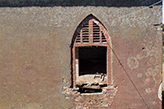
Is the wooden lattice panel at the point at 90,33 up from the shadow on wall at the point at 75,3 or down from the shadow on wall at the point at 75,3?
down

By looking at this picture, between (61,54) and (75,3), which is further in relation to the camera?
(61,54)

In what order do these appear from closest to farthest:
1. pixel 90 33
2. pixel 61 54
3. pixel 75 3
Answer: pixel 75 3 < pixel 61 54 < pixel 90 33

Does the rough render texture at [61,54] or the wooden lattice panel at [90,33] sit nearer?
the rough render texture at [61,54]

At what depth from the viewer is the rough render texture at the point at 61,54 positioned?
398 centimetres

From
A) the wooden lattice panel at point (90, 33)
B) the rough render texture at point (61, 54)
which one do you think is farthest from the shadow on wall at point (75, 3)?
the wooden lattice panel at point (90, 33)

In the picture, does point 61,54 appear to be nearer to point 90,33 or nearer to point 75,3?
point 90,33

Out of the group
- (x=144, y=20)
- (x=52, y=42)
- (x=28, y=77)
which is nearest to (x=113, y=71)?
(x=144, y=20)

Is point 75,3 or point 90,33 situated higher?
point 75,3

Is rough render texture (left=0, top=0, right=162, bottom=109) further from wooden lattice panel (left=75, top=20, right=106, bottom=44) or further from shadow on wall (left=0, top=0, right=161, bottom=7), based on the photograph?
wooden lattice panel (left=75, top=20, right=106, bottom=44)

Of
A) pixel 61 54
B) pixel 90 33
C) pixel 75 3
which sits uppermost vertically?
pixel 75 3

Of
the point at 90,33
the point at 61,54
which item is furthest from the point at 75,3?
the point at 61,54

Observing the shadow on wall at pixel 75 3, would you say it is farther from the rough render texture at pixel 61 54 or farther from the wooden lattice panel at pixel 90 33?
the wooden lattice panel at pixel 90 33

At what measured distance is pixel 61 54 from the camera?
407 centimetres

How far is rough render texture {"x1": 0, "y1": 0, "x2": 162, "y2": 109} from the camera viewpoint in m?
3.98
